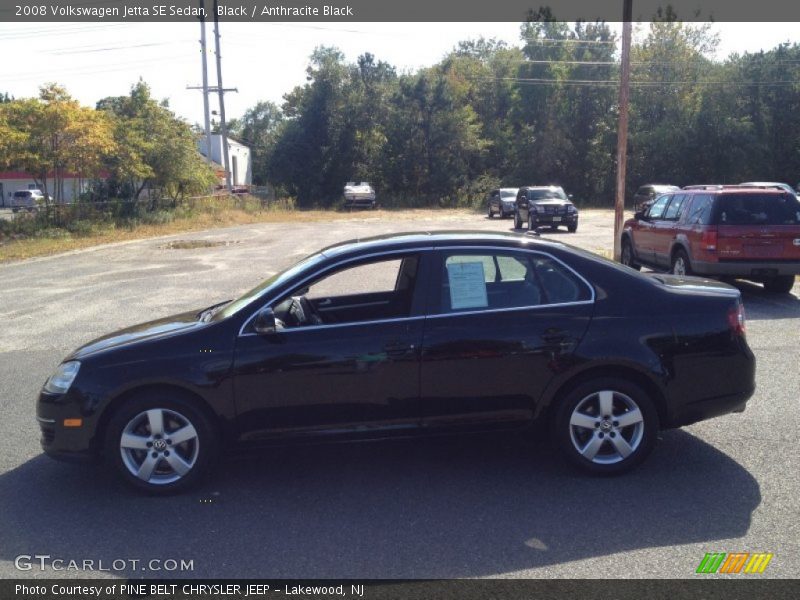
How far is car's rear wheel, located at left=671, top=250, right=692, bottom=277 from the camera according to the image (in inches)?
507

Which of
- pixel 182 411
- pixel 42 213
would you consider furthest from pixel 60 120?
pixel 182 411

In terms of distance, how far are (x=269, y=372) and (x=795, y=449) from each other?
3.85 metres

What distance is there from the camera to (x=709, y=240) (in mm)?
12250

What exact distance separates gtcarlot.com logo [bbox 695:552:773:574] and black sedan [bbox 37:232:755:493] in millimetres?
1140

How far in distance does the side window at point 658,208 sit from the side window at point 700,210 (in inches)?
47.9

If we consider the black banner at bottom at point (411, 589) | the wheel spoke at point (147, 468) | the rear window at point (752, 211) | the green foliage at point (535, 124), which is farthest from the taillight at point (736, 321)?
the green foliage at point (535, 124)

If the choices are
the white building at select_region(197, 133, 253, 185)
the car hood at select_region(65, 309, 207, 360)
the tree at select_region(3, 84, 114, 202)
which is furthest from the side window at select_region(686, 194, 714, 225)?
the white building at select_region(197, 133, 253, 185)

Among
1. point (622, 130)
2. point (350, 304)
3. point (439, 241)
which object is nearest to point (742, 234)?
point (622, 130)

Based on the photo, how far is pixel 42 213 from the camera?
3002 cm

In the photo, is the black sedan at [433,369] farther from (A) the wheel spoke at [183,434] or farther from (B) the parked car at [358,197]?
(B) the parked car at [358,197]

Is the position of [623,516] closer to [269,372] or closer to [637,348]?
[637,348]

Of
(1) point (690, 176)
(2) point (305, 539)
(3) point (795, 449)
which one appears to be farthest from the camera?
(1) point (690, 176)

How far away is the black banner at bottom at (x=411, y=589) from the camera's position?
12.5ft

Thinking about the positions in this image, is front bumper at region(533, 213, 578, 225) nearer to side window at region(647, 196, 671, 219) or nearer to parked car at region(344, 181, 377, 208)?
side window at region(647, 196, 671, 219)
